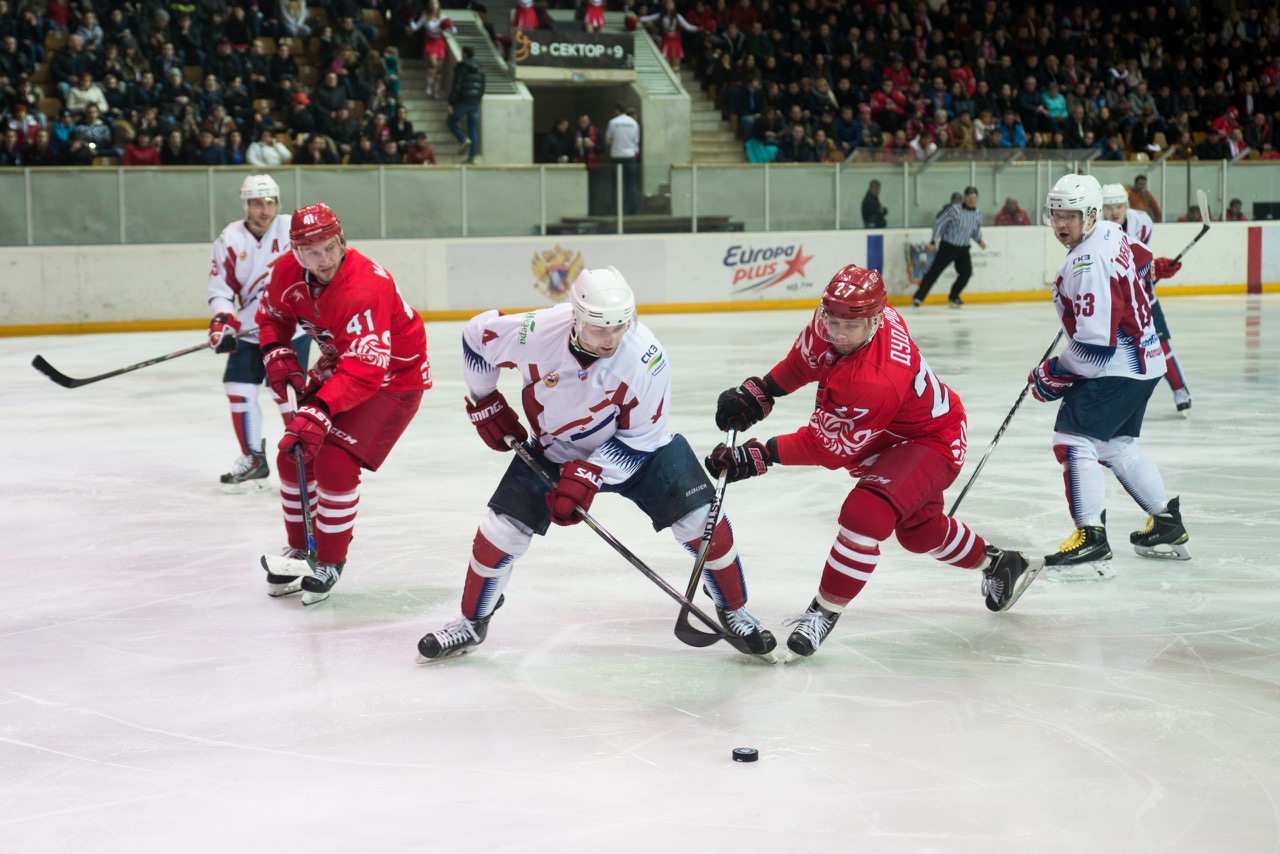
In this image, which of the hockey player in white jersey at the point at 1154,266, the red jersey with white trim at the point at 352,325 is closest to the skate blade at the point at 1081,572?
the red jersey with white trim at the point at 352,325

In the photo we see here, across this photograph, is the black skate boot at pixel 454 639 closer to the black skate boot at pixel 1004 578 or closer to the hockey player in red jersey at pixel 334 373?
the hockey player in red jersey at pixel 334 373

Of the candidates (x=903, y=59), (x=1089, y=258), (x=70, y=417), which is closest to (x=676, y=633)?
(x=1089, y=258)

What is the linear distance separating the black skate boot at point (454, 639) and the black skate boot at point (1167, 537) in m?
2.29

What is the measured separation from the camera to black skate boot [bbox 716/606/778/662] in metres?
3.60

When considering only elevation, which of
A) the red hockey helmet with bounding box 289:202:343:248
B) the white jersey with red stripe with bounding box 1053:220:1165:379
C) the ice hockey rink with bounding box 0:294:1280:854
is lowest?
the ice hockey rink with bounding box 0:294:1280:854

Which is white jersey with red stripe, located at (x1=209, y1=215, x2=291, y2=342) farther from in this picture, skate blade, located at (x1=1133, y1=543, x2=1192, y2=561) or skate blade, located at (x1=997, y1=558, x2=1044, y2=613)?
skate blade, located at (x1=1133, y1=543, x2=1192, y2=561)

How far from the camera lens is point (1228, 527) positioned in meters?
5.09

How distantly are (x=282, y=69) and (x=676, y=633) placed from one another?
12529 millimetres

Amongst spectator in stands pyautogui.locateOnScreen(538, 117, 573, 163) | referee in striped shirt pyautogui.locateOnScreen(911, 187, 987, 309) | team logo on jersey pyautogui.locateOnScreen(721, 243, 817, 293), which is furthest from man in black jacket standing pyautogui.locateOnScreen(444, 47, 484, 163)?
referee in striped shirt pyautogui.locateOnScreen(911, 187, 987, 309)

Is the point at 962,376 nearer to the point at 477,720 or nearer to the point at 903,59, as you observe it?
the point at 477,720

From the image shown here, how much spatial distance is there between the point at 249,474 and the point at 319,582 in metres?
2.07

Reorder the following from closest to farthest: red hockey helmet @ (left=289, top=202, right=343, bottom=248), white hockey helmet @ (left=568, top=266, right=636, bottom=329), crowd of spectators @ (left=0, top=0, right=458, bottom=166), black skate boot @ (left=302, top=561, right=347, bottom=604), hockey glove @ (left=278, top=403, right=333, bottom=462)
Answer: white hockey helmet @ (left=568, top=266, right=636, bottom=329) → hockey glove @ (left=278, top=403, right=333, bottom=462) → red hockey helmet @ (left=289, top=202, right=343, bottom=248) → black skate boot @ (left=302, top=561, right=347, bottom=604) → crowd of spectators @ (left=0, top=0, right=458, bottom=166)

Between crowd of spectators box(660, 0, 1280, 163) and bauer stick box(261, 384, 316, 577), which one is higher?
crowd of spectators box(660, 0, 1280, 163)

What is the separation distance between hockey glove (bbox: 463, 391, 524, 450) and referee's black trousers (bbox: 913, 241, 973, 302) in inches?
482
